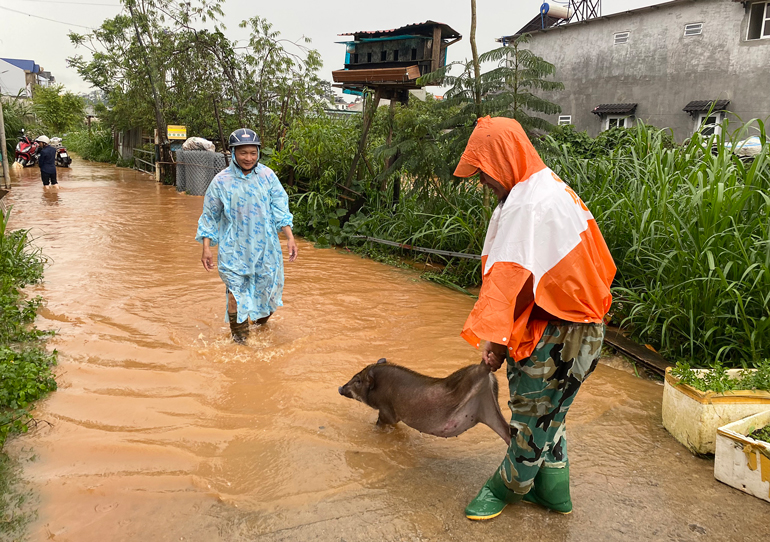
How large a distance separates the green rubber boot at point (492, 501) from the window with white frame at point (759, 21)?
56.7 ft

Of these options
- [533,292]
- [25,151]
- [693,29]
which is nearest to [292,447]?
[533,292]

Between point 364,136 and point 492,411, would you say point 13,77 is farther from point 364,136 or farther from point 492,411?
point 492,411

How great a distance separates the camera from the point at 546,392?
240 cm

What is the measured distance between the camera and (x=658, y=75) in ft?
57.1

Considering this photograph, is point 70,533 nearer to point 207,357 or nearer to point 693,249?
point 207,357

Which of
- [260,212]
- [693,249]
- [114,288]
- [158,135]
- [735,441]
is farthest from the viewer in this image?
[158,135]

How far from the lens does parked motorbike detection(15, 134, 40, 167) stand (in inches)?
845

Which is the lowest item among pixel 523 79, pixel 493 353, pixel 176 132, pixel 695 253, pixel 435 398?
pixel 435 398

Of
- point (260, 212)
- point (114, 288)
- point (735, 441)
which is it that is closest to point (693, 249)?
point (735, 441)

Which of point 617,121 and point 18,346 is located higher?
point 617,121

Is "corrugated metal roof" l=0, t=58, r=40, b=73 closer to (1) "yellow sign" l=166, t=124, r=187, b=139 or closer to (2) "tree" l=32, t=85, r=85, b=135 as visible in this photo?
(2) "tree" l=32, t=85, r=85, b=135

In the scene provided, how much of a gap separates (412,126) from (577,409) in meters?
4.80

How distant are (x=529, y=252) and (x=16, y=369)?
3440 mm

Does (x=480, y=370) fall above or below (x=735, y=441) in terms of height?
above
